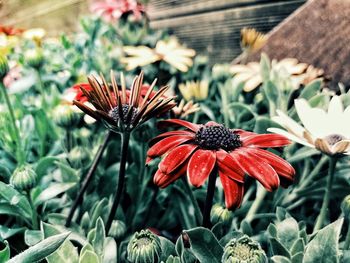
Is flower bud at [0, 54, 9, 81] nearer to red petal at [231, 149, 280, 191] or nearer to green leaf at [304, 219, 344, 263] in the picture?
red petal at [231, 149, 280, 191]

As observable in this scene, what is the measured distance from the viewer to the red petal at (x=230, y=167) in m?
0.46

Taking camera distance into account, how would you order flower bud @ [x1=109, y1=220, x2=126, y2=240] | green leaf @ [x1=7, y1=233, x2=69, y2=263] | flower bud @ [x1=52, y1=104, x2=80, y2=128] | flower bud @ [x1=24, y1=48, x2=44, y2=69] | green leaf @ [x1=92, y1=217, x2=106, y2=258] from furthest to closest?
flower bud @ [x1=24, y1=48, x2=44, y2=69], flower bud @ [x1=52, y1=104, x2=80, y2=128], flower bud @ [x1=109, y1=220, x2=126, y2=240], green leaf @ [x1=92, y1=217, x2=106, y2=258], green leaf @ [x1=7, y1=233, x2=69, y2=263]

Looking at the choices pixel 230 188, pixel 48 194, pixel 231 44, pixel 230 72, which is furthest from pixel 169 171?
pixel 231 44

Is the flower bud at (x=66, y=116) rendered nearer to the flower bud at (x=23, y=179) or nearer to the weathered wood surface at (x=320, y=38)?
the flower bud at (x=23, y=179)

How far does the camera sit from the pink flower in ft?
5.89

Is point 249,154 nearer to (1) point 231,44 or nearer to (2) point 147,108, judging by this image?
(2) point 147,108

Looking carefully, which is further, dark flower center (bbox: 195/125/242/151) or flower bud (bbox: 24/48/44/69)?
flower bud (bbox: 24/48/44/69)

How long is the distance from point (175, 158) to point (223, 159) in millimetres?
60

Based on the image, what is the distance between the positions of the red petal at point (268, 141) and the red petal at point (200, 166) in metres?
0.07

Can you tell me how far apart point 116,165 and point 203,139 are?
0.31 meters

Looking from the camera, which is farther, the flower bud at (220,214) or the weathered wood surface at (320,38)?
the weathered wood surface at (320,38)

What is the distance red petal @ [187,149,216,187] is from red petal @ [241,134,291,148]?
73 millimetres

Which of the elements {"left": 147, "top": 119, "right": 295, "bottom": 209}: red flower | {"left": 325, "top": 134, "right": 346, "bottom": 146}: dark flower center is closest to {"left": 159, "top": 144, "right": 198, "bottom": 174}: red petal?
{"left": 147, "top": 119, "right": 295, "bottom": 209}: red flower

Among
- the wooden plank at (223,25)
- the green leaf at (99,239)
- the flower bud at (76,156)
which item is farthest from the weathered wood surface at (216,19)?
the green leaf at (99,239)
